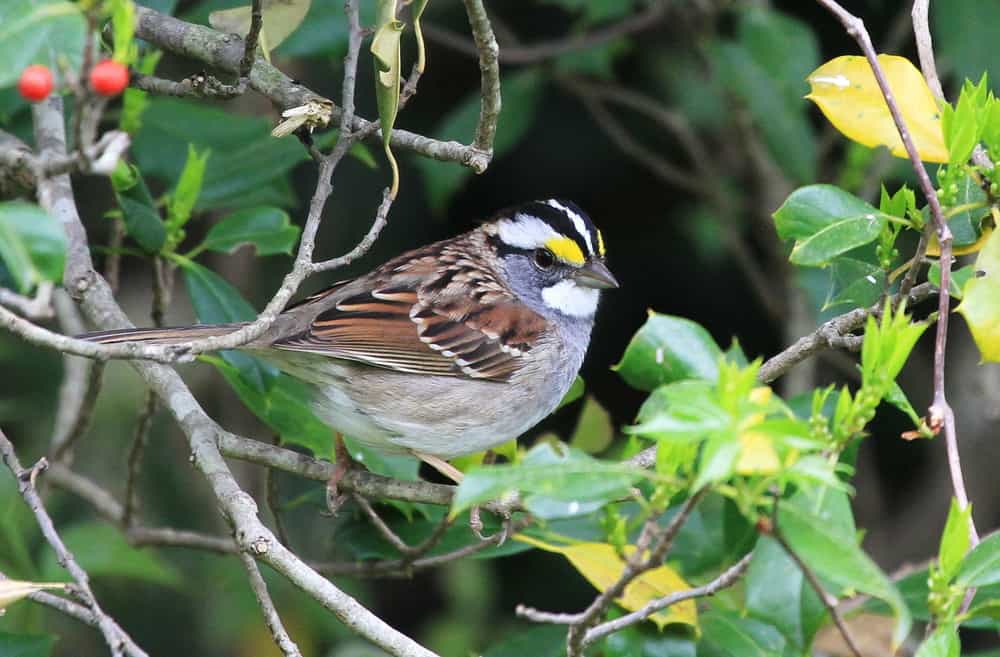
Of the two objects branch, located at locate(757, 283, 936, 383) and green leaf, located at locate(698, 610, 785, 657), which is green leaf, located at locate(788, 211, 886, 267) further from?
green leaf, located at locate(698, 610, 785, 657)

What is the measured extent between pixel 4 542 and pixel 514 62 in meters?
2.31

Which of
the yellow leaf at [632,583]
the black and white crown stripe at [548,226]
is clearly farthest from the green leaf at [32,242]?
the black and white crown stripe at [548,226]

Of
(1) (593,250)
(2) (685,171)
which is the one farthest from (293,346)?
(2) (685,171)

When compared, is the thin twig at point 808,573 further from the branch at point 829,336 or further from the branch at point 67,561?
the branch at point 67,561

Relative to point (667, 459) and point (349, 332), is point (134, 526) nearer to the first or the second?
point (349, 332)

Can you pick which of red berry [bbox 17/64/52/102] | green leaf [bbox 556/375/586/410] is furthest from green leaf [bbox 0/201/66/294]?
green leaf [bbox 556/375/586/410]

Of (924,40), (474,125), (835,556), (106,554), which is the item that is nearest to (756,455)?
(835,556)

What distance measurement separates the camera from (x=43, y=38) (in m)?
1.61

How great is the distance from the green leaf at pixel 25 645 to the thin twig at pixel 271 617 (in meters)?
0.41

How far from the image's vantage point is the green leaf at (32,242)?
1.46m

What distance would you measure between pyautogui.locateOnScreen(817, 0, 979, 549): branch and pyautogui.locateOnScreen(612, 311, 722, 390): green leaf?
0.33 metres

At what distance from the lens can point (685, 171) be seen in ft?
16.6

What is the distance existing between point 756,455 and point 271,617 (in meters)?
1.06

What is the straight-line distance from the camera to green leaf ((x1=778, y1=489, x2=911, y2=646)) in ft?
4.96
